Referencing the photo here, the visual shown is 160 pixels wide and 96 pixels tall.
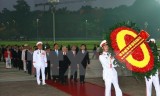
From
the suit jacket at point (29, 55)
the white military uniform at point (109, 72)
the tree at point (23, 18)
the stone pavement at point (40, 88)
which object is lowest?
the stone pavement at point (40, 88)

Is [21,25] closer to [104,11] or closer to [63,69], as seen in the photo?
[104,11]

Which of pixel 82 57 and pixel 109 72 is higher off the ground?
pixel 82 57

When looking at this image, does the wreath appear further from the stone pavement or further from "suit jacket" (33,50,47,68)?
"suit jacket" (33,50,47,68)

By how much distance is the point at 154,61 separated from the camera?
7.57 metres

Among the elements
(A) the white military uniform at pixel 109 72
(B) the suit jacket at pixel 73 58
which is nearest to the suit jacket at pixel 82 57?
(B) the suit jacket at pixel 73 58

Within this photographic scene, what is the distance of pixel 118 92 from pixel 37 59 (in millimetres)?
5850

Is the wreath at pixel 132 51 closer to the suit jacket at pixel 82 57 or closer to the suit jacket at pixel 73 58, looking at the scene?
the suit jacket at pixel 82 57

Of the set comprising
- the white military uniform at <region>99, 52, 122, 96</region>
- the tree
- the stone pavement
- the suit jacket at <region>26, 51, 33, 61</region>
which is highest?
the tree

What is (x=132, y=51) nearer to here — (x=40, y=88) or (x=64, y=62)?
(x=40, y=88)

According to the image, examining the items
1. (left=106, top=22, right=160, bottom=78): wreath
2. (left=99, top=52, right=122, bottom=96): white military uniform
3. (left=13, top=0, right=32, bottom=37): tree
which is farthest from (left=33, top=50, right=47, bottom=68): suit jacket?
(left=13, top=0, right=32, bottom=37): tree

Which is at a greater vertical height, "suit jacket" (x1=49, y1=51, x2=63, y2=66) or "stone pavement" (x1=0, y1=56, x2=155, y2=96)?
"suit jacket" (x1=49, y1=51, x2=63, y2=66)

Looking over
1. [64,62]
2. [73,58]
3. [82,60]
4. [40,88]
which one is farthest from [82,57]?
[40,88]

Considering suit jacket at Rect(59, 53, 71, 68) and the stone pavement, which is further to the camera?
suit jacket at Rect(59, 53, 71, 68)

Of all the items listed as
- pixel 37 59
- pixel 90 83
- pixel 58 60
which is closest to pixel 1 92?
pixel 37 59
